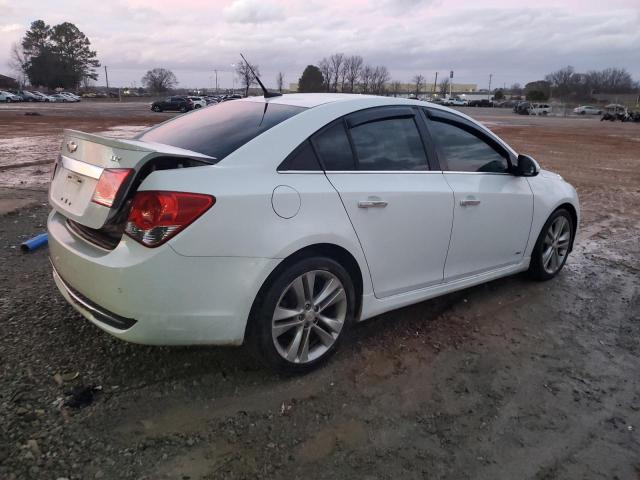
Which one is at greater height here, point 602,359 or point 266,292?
point 266,292

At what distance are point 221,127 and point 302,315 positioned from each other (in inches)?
51.1

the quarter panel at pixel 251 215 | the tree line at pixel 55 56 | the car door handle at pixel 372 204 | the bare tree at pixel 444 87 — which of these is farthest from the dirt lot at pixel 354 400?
the bare tree at pixel 444 87

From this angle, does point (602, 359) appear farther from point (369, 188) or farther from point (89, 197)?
point (89, 197)

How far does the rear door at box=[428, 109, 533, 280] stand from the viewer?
12.6ft

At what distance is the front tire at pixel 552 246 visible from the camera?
4781mm

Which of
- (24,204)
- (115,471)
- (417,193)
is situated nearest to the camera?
(115,471)

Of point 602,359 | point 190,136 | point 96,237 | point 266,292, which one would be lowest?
point 602,359

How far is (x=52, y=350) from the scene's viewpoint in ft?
10.7

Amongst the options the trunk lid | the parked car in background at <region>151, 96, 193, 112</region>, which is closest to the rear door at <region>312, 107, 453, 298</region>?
the trunk lid

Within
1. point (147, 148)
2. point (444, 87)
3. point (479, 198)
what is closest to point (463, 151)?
point (479, 198)

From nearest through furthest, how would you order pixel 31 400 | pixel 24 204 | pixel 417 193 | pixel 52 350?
pixel 31 400
pixel 52 350
pixel 417 193
pixel 24 204

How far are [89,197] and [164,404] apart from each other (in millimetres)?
1186

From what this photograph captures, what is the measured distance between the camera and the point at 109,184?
2703mm

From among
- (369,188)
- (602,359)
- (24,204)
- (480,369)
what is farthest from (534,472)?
(24,204)
